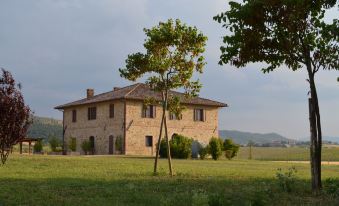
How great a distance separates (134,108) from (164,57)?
26.3 meters

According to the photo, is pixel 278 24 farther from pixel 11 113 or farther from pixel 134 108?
pixel 134 108

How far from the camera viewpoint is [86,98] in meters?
53.0

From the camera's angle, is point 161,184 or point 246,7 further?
point 161,184

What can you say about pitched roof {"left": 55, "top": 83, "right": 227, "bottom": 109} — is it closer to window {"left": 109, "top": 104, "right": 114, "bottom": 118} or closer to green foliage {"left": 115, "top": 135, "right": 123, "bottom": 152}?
window {"left": 109, "top": 104, "right": 114, "bottom": 118}

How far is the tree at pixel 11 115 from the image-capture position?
66.8ft

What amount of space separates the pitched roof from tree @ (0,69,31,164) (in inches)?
902

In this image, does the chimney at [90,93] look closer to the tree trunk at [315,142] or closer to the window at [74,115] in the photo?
the window at [74,115]

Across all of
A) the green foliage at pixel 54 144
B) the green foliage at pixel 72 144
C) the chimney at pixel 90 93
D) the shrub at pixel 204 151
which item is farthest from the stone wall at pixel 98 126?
the shrub at pixel 204 151

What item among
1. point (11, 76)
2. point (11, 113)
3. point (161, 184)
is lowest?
point (161, 184)

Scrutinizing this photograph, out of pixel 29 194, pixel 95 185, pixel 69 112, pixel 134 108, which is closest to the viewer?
pixel 29 194

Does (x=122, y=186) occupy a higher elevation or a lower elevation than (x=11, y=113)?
lower

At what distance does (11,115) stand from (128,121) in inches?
962

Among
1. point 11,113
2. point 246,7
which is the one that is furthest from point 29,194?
point 11,113

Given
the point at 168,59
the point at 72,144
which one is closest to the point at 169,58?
the point at 168,59
